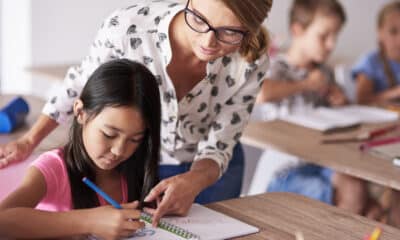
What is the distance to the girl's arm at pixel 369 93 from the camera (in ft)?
12.4

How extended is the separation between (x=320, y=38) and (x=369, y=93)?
54 cm

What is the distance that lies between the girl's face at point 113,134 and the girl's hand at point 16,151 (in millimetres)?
294

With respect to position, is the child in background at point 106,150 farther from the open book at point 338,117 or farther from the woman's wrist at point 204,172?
the open book at point 338,117

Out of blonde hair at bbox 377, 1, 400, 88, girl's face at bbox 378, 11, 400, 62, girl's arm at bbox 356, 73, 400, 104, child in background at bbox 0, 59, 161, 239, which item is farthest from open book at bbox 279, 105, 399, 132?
child in background at bbox 0, 59, 161, 239

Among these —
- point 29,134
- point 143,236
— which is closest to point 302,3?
point 29,134

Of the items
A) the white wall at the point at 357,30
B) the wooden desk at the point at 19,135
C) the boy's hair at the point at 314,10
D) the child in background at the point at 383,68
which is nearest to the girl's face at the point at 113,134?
the wooden desk at the point at 19,135

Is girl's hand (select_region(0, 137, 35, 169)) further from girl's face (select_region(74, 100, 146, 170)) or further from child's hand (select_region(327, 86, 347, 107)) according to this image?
child's hand (select_region(327, 86, 347, 107))

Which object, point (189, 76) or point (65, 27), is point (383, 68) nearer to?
point (65, 27)

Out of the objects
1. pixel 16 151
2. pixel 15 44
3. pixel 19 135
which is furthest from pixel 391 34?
pixel 16 151

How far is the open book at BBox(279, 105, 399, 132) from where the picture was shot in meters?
2.98

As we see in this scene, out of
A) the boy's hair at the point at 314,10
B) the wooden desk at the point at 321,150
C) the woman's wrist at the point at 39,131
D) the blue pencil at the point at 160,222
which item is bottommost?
the wooden desk at the point at 321,150

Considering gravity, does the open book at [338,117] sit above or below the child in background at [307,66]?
below

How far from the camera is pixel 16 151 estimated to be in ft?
6.72

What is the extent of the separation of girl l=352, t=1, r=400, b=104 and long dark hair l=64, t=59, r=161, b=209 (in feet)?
6.86
